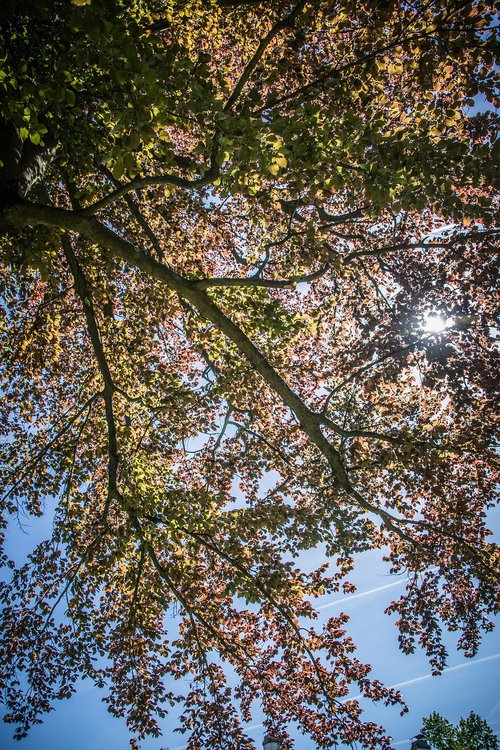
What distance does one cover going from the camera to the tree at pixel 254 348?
4.26m

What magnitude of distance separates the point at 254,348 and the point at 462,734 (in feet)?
79.8

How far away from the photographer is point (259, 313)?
5.84m

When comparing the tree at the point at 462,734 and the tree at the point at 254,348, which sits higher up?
the tree at the point at 254,348

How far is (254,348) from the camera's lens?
462cm

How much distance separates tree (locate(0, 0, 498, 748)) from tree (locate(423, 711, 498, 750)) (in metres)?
17.2

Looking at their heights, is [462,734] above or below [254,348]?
below

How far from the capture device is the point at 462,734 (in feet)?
63.4

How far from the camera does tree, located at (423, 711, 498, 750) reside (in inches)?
730

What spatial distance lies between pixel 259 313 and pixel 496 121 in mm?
3384

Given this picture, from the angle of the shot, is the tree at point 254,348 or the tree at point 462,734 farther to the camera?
the tree at point 462,734

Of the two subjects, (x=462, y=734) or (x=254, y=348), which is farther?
(x=462, y=734)

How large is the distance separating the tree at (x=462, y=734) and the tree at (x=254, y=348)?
17221mm

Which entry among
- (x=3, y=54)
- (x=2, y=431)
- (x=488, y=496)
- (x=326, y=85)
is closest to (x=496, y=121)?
(x=326, y=85)

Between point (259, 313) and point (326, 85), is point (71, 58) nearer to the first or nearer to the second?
point (326, 85)
